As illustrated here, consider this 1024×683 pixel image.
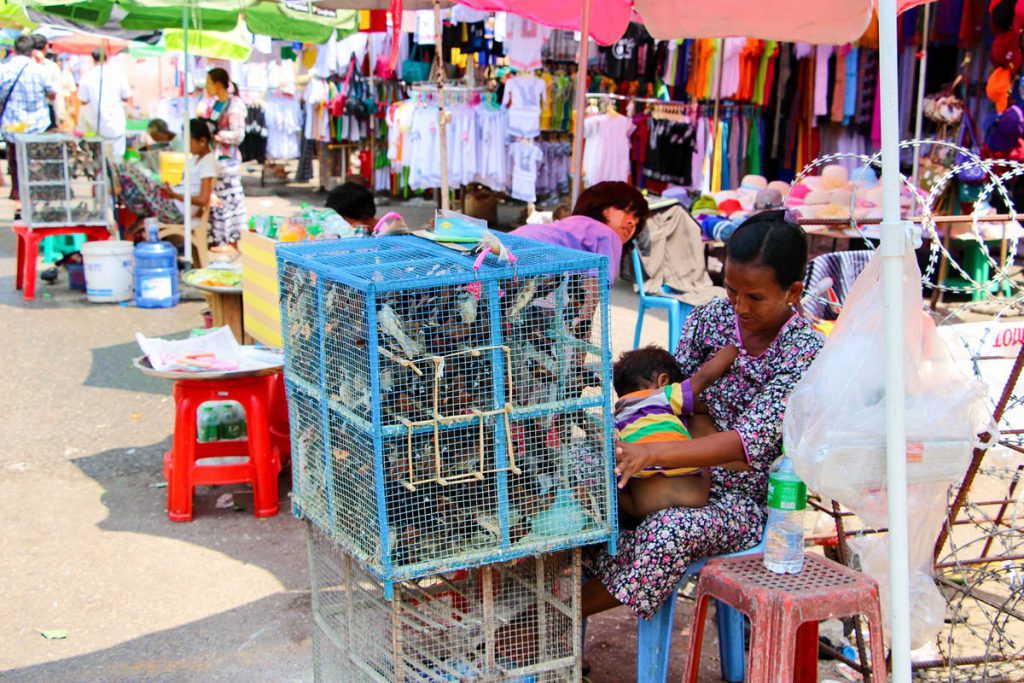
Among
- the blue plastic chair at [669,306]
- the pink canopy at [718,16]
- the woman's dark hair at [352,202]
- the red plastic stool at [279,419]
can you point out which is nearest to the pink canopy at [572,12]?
the pink canopy at [718,16]

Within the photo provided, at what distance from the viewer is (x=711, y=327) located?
11.0ft

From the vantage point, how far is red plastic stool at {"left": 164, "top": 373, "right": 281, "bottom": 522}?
4711mm

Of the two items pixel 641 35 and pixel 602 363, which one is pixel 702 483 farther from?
pixel 641 35

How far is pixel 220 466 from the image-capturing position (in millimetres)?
4867

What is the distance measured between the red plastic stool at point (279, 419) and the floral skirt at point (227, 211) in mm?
4441

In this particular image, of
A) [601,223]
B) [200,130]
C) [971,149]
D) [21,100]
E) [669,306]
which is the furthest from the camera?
[21,100]

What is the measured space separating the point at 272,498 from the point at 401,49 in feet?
A: 30.0

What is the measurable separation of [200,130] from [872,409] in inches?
308

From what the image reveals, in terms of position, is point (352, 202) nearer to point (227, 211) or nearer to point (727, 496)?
point (727, 496)

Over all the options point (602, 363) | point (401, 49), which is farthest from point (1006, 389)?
point (401, 49)

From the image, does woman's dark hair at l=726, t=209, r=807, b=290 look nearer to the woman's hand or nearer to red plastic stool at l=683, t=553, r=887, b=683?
the woman's hand

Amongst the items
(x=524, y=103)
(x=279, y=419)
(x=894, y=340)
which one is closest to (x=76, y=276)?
(x=524, y=103)

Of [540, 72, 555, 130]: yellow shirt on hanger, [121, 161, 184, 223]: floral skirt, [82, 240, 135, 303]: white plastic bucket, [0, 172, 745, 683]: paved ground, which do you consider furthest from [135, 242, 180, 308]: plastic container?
[540, 72, 555, 130]: yellow shirt on hanger

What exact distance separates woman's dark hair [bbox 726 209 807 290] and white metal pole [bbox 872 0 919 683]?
519 mm
